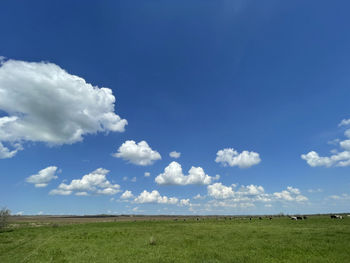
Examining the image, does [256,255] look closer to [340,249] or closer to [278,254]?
[278,254]

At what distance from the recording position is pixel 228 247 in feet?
97.9

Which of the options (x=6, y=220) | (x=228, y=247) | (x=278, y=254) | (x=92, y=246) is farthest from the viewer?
(x=6, y=220)

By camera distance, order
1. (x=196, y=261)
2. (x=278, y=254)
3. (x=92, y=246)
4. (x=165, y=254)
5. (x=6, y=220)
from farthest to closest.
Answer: (x=6, y=220) → (x=92, y=246) → (x=165, y=254) → (x=278, y=254) → (x=196, y=261)

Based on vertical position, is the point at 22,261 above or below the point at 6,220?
below

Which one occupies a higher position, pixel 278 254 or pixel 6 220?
pixel 6 220

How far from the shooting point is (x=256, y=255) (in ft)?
83.7

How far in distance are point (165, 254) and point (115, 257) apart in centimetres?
619

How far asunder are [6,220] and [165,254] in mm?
70249

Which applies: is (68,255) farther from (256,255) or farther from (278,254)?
(278,254)

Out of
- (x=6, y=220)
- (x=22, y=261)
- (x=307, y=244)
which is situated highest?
(x=6, y=220)

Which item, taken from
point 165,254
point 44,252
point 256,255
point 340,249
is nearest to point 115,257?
point 165,254

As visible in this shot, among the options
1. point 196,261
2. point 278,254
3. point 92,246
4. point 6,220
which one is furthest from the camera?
point 6,220

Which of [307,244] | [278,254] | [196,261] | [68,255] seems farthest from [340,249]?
[68,255]

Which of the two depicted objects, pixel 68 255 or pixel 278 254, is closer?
pixel 278 254
